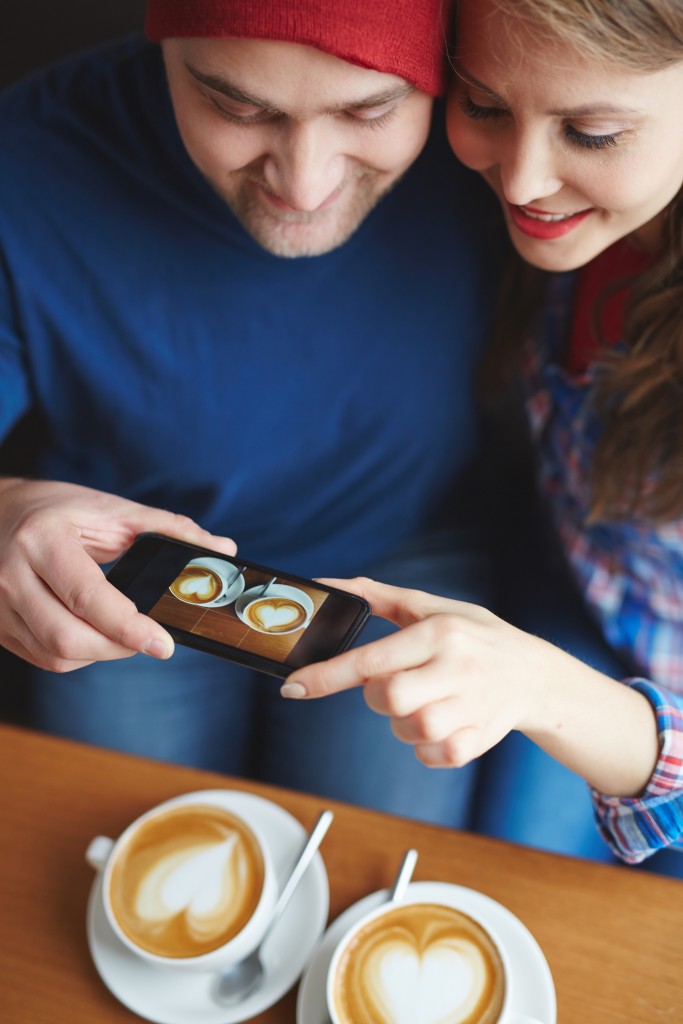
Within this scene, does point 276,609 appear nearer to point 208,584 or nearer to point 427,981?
point 208,584

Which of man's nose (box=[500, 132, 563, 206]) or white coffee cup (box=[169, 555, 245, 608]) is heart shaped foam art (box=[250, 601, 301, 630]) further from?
man's nose (box=[500, 132, 563, 206])

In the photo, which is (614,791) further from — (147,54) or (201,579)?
(147,54)

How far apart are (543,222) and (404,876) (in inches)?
19.7

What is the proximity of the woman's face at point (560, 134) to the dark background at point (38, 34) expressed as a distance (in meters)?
0.41

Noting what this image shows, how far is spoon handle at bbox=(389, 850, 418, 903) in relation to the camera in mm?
610

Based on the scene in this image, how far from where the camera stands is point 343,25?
1.83ft

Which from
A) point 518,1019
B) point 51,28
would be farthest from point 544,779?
point 51,28

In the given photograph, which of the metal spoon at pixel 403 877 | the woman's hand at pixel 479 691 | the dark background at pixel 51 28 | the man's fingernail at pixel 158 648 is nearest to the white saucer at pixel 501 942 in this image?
the metal spoon at pixel 403 877

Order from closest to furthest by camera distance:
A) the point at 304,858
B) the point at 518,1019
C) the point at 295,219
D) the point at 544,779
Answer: the point at 518,1019, the point at 304,858, the point at 295,219, the point at 544,779

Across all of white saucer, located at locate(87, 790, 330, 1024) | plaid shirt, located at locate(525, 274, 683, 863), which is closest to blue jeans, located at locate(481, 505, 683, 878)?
plaid shirt, located at locate(525, 274, 683, 863)

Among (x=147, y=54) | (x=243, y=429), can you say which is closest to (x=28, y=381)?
(x=243, y=429)

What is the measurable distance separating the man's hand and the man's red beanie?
34cm

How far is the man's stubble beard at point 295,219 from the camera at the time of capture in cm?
75

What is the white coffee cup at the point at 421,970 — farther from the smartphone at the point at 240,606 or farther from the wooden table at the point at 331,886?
the smartphone at the point at 240,606
